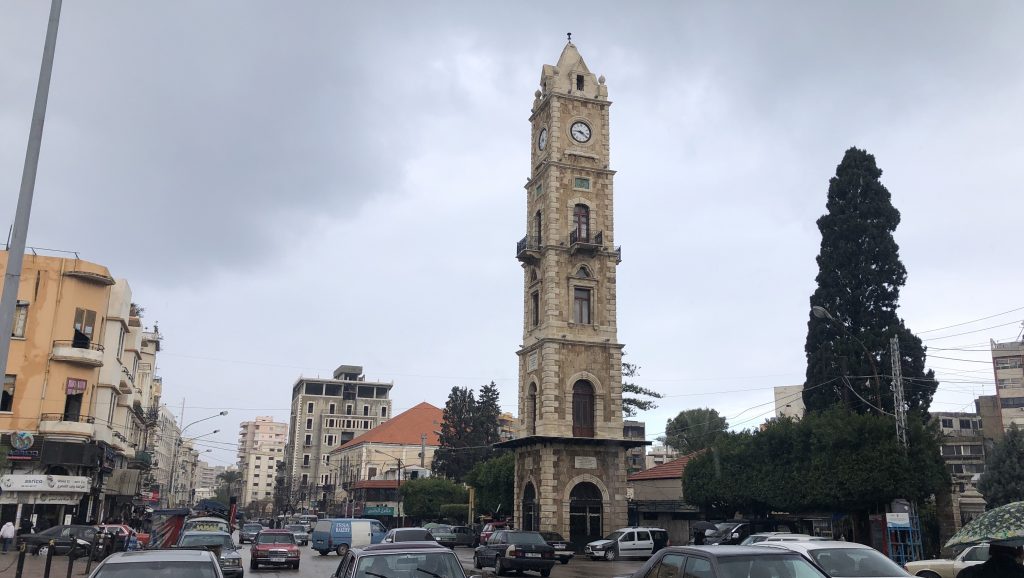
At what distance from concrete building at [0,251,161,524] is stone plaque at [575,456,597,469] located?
26.5 metres

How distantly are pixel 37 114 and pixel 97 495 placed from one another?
3929cm

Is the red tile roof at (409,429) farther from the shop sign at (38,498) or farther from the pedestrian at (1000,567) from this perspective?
the pedestrian at (1000,567)

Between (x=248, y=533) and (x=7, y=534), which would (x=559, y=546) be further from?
(x=248, y=533)

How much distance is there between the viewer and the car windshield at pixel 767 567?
841 centimetres

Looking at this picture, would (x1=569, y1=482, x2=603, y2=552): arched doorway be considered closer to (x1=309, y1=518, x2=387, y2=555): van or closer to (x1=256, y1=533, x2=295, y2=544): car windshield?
(x1=309, y1=518, x2=387, y2=555): van

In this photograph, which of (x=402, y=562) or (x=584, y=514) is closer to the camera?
(x=402, y=562)

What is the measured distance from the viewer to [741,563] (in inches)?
335

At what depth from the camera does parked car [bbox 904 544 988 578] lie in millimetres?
18922

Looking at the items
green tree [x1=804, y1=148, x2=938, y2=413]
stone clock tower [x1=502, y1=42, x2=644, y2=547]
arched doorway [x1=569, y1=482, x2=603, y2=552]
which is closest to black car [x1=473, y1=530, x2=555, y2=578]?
stone clock tower [x1=502, y1=42, x2=644, y2=547]

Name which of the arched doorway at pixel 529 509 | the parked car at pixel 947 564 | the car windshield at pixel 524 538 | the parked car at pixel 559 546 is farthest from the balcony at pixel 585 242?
the parked car at pixel 947 564

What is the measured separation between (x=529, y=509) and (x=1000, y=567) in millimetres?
39213

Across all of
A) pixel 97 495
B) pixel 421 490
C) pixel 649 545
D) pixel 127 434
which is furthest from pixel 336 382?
pixel 649 545

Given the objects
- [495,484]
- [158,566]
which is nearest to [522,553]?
[158,566]

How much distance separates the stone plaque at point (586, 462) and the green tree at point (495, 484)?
10.5 m
